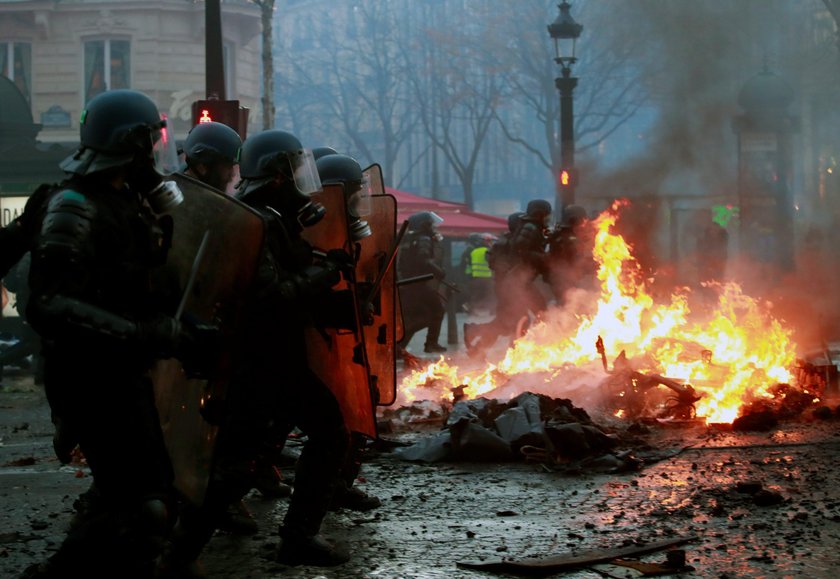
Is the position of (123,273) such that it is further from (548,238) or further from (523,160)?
(523,160)

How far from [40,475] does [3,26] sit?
26.4m

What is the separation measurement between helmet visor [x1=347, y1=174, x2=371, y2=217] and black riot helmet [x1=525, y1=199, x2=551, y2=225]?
7.20m

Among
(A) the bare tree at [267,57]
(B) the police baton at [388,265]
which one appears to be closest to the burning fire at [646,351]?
(B) the police baton at [388,265]

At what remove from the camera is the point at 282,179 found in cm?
500

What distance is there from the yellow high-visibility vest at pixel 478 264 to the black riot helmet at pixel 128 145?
60.0 feet

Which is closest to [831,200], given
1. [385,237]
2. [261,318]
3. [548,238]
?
[548,238]

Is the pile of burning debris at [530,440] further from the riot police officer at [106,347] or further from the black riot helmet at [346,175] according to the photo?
the riot police officer at [106,347]

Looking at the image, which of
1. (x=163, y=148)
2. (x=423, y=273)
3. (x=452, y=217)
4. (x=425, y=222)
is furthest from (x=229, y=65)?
(x=163, y=148)

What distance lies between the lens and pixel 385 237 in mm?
6629

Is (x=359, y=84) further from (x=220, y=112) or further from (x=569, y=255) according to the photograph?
(x=220, y=112)

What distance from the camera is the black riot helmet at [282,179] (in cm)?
499

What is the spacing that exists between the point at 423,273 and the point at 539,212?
183cm

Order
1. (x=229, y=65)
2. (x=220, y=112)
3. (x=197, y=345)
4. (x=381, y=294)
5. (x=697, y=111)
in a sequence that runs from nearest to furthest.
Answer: (x=197, y=345), (x=381, y=294), (x=220, y=112), (x=697, y=111), (x=229, y=65)

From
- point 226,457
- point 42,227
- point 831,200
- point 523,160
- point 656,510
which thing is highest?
point 523,160
